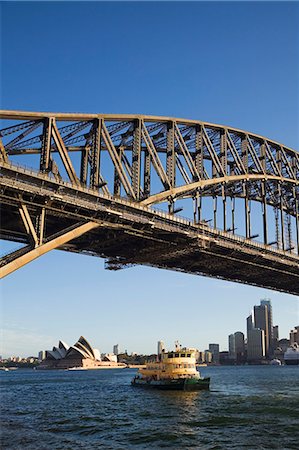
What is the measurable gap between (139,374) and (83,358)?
109366 millimetres

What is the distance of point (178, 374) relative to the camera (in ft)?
230

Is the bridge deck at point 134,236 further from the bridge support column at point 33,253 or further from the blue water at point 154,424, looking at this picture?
the blue water at point 154,424

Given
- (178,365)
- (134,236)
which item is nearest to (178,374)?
(178,365)

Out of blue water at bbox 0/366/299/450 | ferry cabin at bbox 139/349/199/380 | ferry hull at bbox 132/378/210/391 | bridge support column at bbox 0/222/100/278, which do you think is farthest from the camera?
ferry cabin at bbox 139/349/199/380

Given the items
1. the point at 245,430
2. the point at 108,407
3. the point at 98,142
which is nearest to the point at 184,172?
the point at 98,142

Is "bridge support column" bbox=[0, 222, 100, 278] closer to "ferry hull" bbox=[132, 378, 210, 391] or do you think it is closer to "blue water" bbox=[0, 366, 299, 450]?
"blue water" bbox=[0, 366, 299, 450]

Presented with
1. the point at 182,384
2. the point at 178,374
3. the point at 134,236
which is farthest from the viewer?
the point at 178,374

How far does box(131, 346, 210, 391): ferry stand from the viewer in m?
68.6

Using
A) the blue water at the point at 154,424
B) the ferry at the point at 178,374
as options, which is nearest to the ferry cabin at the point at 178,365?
the ferry at the point at 178,374

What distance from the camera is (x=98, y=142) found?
167 feet

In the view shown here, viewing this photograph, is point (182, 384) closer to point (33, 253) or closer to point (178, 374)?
point (178, 374)

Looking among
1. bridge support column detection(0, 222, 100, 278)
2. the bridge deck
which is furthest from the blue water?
the bridge deck

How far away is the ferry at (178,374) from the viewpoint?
68562 mm

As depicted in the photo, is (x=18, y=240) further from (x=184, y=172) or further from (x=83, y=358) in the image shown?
(x=83, y=358)
